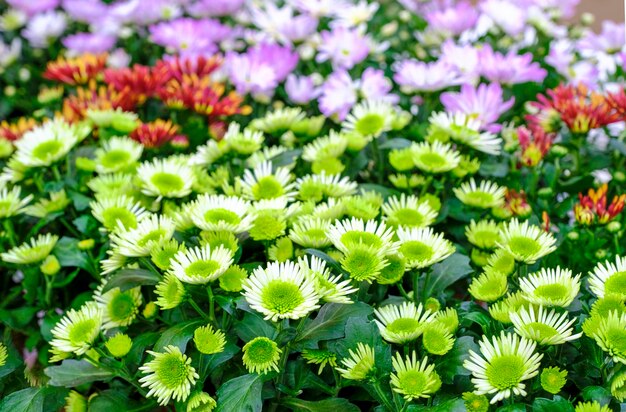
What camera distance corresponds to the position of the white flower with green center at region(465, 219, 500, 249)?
3.61 ft

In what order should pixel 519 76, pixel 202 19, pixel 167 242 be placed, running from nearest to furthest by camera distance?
pixel 167 242
pixel 519 76
pixel 202 19

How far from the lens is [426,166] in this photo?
47.2 inches

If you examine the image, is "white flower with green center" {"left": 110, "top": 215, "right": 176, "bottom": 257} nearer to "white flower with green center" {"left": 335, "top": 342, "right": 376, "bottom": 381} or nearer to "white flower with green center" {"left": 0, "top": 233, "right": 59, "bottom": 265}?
"white flower with green center" {"left": 0, "top": 233, "right": 59, "bottom": 265}

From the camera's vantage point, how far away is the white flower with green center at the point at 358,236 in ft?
3.04

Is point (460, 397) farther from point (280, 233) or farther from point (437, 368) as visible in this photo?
point (280, 233)

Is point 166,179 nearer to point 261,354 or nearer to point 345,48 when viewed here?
point 261,354

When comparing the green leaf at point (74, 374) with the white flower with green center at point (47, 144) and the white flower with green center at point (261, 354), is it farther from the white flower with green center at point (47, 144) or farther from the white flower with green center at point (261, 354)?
the white flower with green center at point (47, 144)

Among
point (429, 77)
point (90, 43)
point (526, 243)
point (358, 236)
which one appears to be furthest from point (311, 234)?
point (90, 43)

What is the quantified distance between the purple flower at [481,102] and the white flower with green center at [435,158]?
0.23m

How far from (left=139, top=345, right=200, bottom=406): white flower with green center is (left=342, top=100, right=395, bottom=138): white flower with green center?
611mm

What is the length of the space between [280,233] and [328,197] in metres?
0.19

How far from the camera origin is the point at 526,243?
980 mm

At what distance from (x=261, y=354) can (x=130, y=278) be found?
0.25m

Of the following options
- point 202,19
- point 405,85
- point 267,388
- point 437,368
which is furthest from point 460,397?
point 202,19
